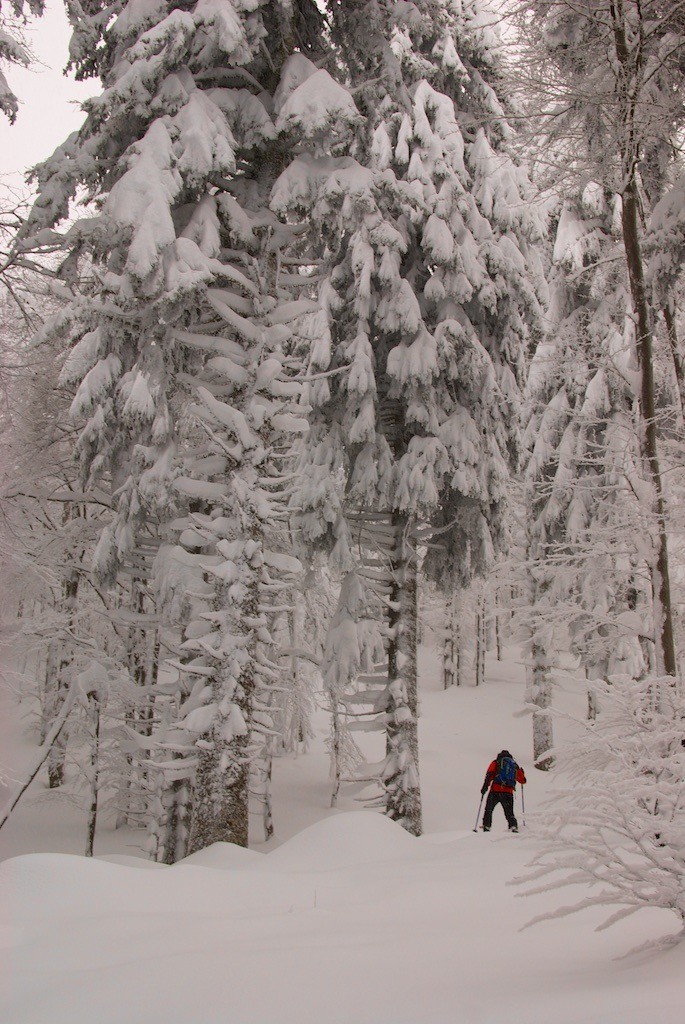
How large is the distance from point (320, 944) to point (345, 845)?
13.3 ft

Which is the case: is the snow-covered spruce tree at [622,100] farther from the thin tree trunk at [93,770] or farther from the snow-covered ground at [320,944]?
the thin tree trunk at [93,770]

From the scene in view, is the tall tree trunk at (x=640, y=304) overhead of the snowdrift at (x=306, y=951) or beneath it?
overhead

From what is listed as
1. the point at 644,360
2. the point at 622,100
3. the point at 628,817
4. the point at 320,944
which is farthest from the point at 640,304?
the point at 320,944

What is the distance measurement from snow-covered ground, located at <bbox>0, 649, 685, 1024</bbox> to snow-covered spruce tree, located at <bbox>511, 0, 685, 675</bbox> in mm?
2756

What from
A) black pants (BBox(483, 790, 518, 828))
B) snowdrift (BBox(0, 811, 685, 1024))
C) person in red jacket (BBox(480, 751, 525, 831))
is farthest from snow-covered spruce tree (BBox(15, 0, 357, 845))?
person in red jacket (BBox(480, 751, 525, 831))

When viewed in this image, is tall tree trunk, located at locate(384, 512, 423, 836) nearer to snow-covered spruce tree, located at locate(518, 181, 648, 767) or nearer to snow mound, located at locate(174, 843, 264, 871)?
snow-covered spruce tree, located at locate(518, 181, 648, 767)

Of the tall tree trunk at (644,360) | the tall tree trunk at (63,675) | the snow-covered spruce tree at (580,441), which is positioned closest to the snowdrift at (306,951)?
the tall tree trunk at (644,360)

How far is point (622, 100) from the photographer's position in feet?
19.9

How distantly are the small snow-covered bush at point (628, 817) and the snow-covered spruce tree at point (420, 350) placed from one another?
277 inches

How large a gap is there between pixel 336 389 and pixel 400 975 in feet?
31.3

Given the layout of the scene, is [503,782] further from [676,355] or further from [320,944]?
[320,944]

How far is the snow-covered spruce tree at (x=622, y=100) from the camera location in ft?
19.8

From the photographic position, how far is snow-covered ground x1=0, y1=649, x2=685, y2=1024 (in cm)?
268

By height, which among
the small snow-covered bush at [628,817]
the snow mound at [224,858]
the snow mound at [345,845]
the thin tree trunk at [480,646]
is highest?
the thin tree trunk at [480,646]
